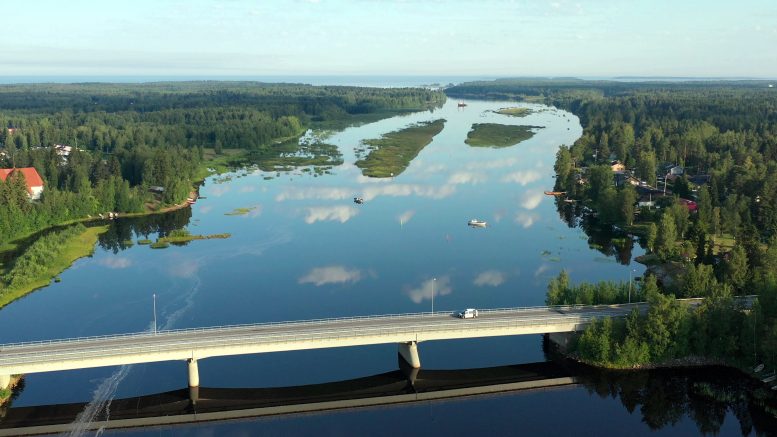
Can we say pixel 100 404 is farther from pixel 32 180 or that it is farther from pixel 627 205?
pixel 627 205

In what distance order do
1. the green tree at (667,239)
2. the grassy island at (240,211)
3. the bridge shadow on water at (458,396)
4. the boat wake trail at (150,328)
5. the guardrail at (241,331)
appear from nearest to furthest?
1. the boat wake trail at (150,328)
2. the bridge shadow on water at (458,396)
3. the guardrail at (241,331)
4. the green tree at (667,239)
5. the grassy island at (240,211)

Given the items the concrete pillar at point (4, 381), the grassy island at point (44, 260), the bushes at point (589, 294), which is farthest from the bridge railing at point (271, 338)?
the grassy island at point (44, 260)

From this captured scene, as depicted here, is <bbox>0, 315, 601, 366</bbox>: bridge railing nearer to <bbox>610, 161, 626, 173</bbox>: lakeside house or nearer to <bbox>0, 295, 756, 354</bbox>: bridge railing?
<bbox>0, 295, 756, 354</bbox>: bridge railing

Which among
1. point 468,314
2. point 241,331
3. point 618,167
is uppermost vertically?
point 618,167

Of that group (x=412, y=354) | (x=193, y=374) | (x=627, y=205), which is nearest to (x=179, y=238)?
(x=193, y=374)

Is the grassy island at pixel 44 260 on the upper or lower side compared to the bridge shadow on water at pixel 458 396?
upper

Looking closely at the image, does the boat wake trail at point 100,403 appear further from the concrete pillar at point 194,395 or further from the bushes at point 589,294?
the bushes at point 589,294

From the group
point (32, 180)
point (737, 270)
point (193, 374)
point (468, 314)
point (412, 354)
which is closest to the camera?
point (193, 374)

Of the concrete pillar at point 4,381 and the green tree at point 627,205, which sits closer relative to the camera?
the concrete pillar at point 4,381
